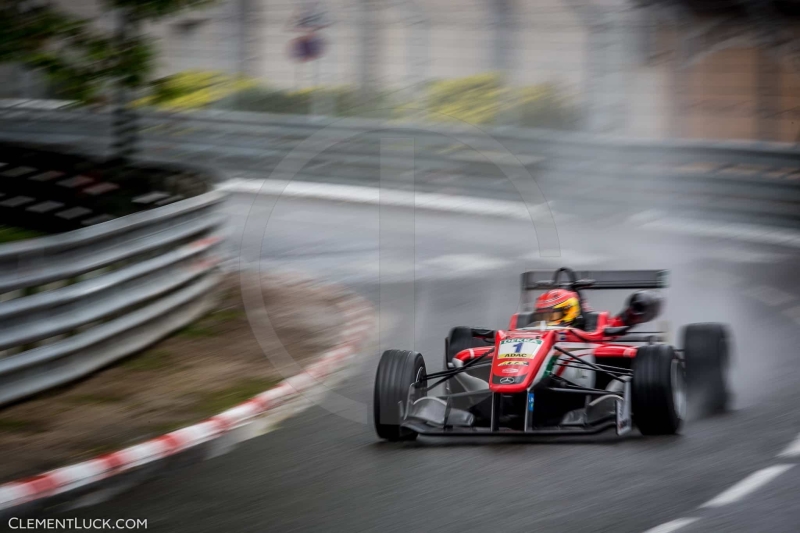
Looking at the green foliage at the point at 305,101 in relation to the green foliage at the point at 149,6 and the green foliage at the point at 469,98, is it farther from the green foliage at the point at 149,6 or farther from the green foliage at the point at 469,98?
the green foliage at the point at 149,6

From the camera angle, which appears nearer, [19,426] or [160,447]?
[160,447]

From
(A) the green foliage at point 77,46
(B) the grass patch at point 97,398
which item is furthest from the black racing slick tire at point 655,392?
(A) the green foliage at point 77,46

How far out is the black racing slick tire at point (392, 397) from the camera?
6578mm

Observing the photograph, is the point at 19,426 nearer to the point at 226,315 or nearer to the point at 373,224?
the point at 226,315

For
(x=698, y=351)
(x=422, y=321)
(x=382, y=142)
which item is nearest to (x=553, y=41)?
(x=382, y=142)

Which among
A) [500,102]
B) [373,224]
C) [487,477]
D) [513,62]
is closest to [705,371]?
[487,477]

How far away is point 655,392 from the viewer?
627cm

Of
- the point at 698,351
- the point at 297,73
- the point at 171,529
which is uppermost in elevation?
the point at 297,73

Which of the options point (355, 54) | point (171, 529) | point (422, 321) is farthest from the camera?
point (355, 54)

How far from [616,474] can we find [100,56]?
6.98 meters

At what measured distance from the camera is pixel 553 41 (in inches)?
714

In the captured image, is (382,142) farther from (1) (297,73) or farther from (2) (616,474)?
(2) (616,474)

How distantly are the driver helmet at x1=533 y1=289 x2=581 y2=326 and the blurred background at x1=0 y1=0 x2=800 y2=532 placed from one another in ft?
3.59

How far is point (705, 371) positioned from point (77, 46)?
22.3 feet
